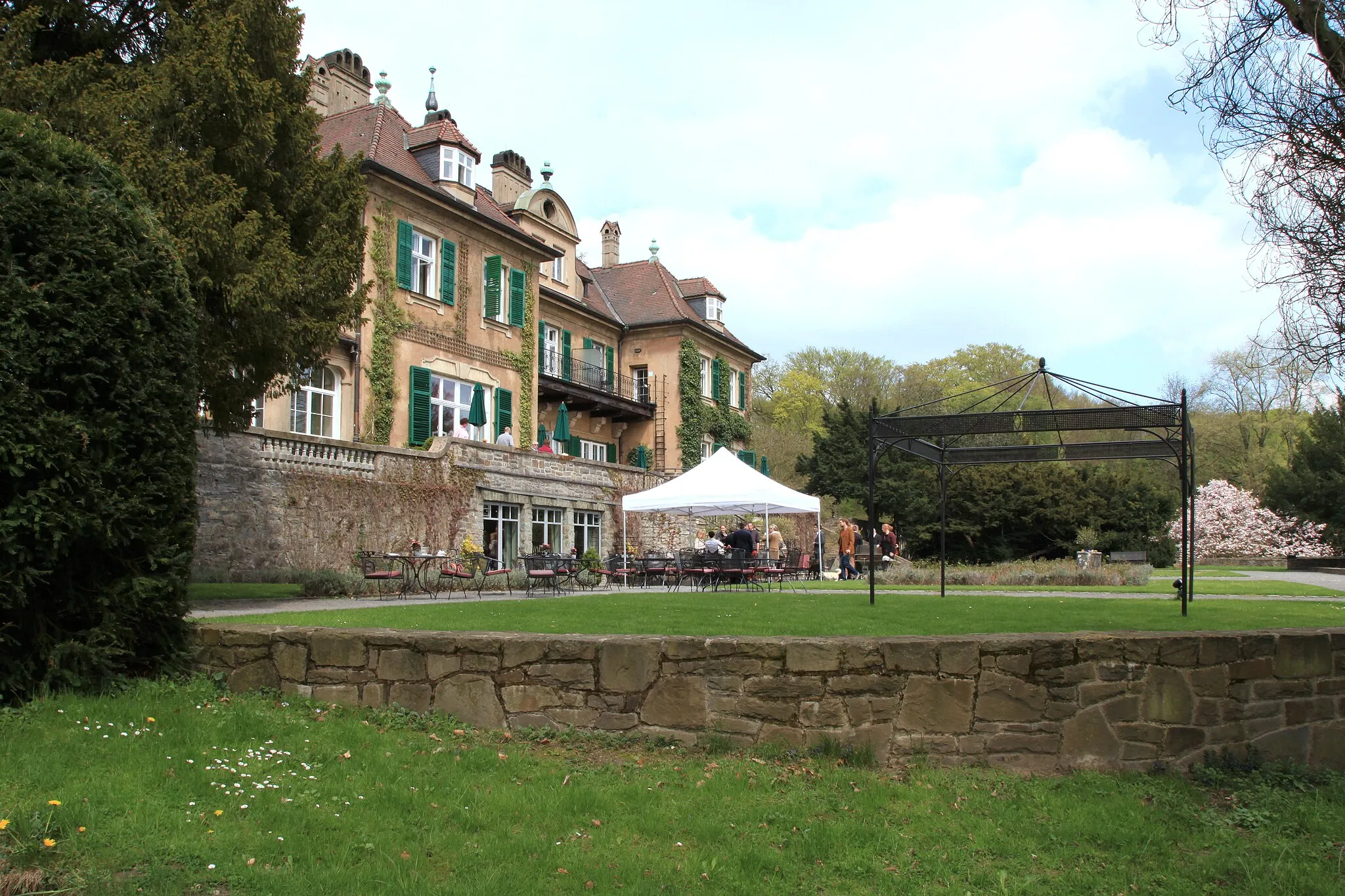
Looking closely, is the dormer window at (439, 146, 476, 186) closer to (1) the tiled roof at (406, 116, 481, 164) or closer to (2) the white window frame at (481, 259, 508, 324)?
(1) the tiled roof at (406, 116, 481, 164)

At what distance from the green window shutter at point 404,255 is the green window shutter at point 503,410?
4.64 metres

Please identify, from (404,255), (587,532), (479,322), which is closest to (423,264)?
(404,255)

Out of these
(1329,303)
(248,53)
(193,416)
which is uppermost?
(248,53)

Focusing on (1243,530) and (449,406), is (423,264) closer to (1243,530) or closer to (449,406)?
(449,406)

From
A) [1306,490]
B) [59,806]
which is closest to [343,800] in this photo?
[59,806]

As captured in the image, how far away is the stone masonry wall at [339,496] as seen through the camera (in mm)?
17484

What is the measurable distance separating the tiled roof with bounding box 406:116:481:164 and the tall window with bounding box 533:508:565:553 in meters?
10.9

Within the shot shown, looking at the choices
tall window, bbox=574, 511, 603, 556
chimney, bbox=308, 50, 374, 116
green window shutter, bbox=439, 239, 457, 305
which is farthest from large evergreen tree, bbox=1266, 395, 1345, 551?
chimney, bbox=308, 50, 374, 116

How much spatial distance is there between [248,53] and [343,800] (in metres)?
12.8

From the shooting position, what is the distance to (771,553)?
84.4 ft

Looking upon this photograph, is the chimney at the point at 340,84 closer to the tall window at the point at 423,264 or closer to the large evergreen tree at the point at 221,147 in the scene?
the tall window at the point at 423,264

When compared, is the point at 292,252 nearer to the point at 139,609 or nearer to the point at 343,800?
the point at 139,609

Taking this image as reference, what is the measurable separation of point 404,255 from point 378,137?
11.6 ft

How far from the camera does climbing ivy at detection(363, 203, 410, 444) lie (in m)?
24.6
